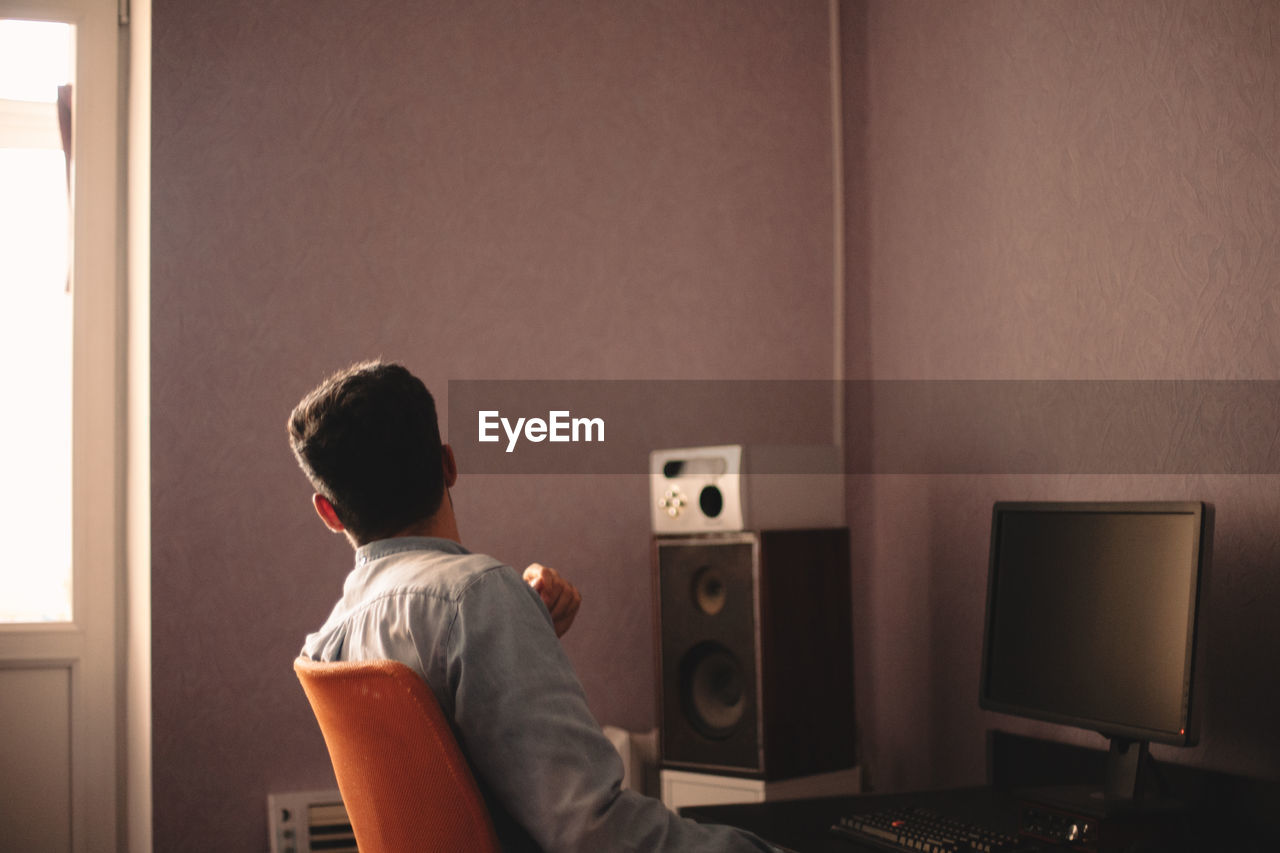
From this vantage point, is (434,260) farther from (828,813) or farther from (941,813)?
(941,813)

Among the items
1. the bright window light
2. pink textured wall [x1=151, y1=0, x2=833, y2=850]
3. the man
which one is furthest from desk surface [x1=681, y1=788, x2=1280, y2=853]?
the bright window light

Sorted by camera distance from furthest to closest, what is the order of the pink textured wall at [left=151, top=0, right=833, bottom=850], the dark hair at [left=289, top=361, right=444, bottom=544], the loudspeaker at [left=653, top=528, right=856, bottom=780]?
the pink textured wall at [left=151, top=0, right=833, bottom=850], the loudspeaker at [left=653, top=528, right=856, bottom=780], the dark hair at [left=289, top=361, right=444, bottom=544]

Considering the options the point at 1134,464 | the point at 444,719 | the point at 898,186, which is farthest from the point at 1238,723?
the point at 898,186

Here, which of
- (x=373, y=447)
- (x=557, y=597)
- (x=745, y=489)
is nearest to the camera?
(x=373, y=447)

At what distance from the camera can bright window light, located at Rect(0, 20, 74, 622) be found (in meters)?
2.87

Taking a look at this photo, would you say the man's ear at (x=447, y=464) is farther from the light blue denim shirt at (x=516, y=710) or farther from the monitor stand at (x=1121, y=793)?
the monitor stand at (x=1121, y=793)

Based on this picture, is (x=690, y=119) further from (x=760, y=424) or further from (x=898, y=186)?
(x=760, y=424)

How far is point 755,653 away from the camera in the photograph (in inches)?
94.7

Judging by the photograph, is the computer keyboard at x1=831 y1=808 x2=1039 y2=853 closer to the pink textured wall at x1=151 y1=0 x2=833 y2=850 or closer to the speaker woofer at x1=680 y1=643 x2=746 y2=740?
the speaker woofer at x1=680 y1=643 x2=746 y2=740

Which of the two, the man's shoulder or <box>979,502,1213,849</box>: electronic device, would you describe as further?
<box>979,502,1213,849</box>: electronic device

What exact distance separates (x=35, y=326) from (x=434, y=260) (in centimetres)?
107

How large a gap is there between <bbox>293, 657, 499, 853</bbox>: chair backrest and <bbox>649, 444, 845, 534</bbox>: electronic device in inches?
53.4

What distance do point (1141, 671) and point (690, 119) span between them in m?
1.94

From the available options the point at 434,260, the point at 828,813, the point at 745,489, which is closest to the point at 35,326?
the point at 434,260
